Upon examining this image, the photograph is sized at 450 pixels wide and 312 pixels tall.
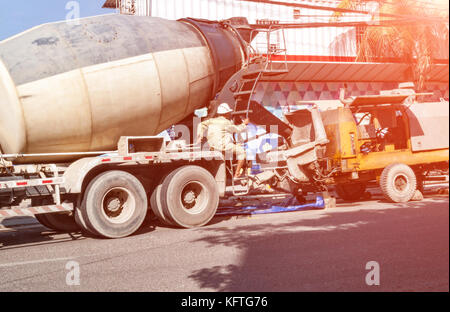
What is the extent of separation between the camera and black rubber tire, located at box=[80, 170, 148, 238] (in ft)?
24.5

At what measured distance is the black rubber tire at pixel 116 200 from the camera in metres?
7.45

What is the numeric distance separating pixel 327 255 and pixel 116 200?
3.94 metres

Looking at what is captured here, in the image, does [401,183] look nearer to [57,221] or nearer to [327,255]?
[327,255]

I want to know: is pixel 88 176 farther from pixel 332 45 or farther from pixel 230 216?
pixel 332 45

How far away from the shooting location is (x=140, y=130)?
27.9 feet

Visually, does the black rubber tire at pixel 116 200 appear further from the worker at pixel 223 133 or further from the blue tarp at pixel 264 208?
the blue tarp at pixel 264 208

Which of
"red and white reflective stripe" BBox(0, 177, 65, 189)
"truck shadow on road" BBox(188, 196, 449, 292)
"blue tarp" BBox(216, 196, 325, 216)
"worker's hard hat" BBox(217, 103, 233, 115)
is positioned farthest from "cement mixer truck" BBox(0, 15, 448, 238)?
"truck shadow on road" BBox(188, 196, 449, 292)

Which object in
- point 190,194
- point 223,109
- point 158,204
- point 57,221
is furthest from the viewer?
point 223,109

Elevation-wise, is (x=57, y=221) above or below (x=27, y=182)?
below

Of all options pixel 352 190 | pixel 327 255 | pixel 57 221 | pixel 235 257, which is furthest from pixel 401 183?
pixel 57 221

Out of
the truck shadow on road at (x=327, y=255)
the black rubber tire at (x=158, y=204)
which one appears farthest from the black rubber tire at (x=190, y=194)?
the truck shadow on road at (x=327, y=255)

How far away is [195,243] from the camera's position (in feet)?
22.0

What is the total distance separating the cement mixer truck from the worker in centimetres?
20
